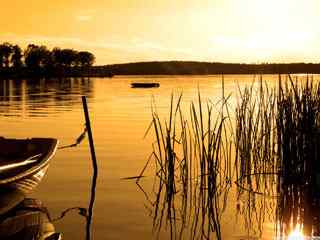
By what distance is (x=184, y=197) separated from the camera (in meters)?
12.3

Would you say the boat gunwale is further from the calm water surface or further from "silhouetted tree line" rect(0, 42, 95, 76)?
"silhouetted tree line" rect(0, 42, 95, 76)

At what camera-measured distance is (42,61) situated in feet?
604

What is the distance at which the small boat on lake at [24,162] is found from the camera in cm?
1012

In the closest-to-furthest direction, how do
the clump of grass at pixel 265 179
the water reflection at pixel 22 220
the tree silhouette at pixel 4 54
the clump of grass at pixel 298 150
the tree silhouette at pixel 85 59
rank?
1. the water reflection at pixel 22 220
2. the clump of grass at pixel 265 179
3. the clump of grass at pixel 298 150
4. the tree silhouette at pixel 4 54
5. the tree silhouette at pixel 85 59

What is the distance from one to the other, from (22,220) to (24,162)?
121 cm

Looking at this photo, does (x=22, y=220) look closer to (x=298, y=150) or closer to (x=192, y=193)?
(x=192, y=193)

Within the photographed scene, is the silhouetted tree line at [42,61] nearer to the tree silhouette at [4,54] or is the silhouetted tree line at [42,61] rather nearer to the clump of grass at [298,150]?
the tree silhouette at [4,54]

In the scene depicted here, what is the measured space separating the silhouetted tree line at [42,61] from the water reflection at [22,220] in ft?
505

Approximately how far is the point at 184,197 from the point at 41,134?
15.0m

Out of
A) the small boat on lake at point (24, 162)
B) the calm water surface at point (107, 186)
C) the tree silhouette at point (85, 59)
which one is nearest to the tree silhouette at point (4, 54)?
the tree silhouette at point (85, 59)

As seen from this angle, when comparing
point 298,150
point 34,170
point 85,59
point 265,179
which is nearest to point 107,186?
point 34,170

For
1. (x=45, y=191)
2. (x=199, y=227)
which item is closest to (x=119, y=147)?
(x=45, y=191)

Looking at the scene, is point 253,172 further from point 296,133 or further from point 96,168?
point 96,168

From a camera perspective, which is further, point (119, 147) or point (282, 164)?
point (119, 147)
